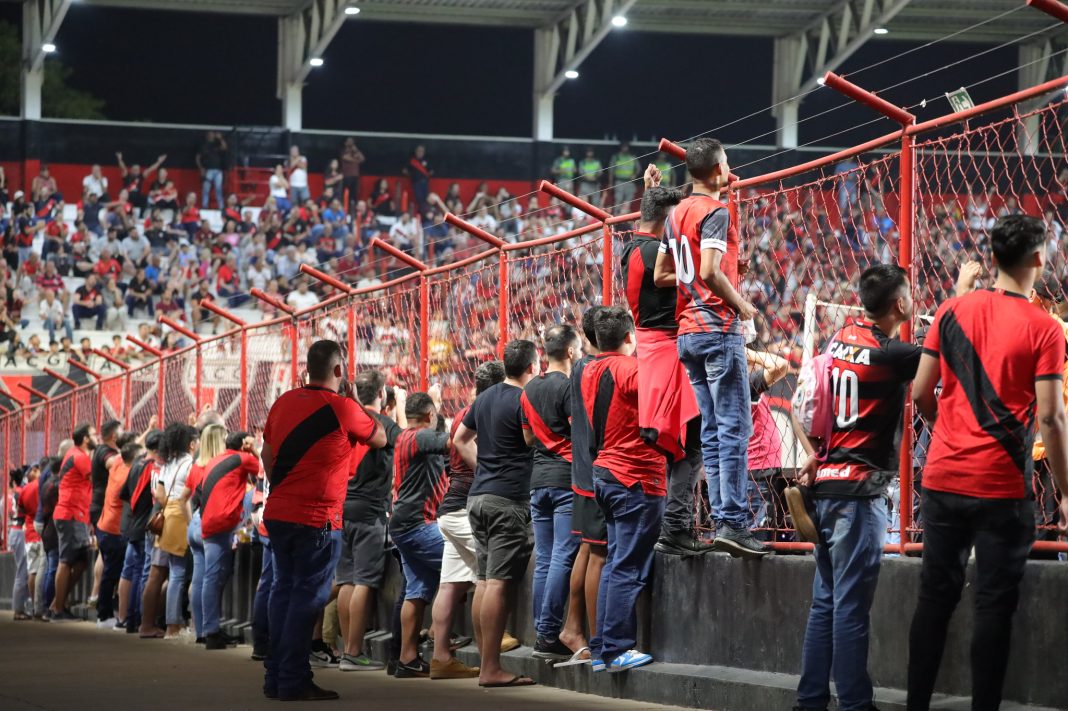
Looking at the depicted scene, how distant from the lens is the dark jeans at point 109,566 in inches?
568

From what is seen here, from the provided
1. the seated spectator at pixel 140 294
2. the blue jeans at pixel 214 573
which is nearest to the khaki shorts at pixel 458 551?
the blue jeans at pixel 214 573

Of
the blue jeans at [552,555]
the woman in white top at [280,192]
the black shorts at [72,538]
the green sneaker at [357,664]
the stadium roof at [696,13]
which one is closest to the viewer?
the blue jeans at [552,555]

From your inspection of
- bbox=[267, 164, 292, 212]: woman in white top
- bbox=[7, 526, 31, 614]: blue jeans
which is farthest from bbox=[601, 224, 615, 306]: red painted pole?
bbox=[267, 164, 292, 212]: woman in white top

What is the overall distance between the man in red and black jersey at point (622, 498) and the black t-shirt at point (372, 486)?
2638mm

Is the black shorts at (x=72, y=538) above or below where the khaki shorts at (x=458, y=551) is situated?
below

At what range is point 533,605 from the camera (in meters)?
8.34

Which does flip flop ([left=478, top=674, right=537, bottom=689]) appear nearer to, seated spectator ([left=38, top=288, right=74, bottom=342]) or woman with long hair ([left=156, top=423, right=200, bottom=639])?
woman with long hair ([left=156, top=423, right=200, bottom=639])

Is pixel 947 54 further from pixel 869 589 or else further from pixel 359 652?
pixel 869 589

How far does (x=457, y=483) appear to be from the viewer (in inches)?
345

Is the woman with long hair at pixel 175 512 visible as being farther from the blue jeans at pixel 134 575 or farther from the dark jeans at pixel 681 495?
the dark jeans at pixel 681 495

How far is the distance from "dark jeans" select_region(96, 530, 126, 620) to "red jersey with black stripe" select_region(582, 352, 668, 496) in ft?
26.9

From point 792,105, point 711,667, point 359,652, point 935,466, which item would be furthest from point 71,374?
point 935,466

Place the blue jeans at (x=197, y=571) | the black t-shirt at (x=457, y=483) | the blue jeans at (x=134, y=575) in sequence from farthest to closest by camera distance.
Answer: the blue jeans at (x=134, y=575) → the blue jeans at (x=197, y=571) → the black t-shirt at (x=457, y=483)

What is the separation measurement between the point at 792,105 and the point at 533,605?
24.5 meters
